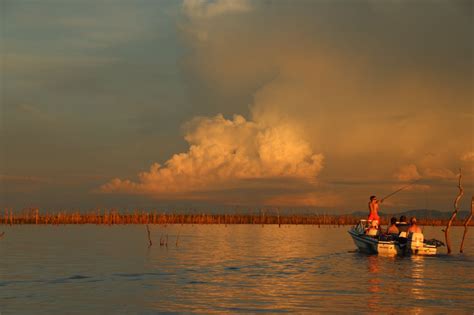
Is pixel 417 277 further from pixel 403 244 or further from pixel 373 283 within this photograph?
pixel 403 244

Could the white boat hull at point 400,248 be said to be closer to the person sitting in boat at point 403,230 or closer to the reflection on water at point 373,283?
the person sitting in boat at point 403,230

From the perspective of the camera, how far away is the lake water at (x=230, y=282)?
18297 mm

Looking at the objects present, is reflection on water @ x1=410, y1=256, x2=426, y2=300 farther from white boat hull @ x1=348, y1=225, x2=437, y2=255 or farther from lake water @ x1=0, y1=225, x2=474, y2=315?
white boat hull @ x1=348, y1=225, x2=437, y2=255

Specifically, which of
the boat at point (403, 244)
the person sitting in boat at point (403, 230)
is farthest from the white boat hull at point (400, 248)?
the person sitting in boat at point (403, 230)

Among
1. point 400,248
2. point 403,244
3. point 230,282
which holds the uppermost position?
point 403,244

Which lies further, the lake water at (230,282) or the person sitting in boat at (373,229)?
the person sitting in boat at (373,229)

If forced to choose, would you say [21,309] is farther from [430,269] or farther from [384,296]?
[430,269]

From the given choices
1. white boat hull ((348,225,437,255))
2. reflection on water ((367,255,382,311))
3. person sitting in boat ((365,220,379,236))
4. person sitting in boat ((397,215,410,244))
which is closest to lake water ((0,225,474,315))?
reflection on water ((367,255,382,311))

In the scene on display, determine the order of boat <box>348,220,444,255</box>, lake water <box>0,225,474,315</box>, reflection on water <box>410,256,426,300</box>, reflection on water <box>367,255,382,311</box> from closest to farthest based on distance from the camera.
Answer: lake water <box>0,225,474,315</box> → reflection on water <box>367,255,382,311</box> → reflection on water <box>410,256,426,300</box> → boat <box>348,220,444,255</box>

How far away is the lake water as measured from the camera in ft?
60.0

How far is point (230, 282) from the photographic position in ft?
76.1

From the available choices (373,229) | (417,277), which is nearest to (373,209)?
(373,229)

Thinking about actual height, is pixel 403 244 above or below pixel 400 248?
above

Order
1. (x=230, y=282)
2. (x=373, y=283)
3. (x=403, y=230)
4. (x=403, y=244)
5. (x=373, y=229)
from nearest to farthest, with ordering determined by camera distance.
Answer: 1. (x=373, y=283)
2. (x=230, y=282)
3. (x=403, y=244)
4. (x=403, y=230)
5. (x=373, y=229)
